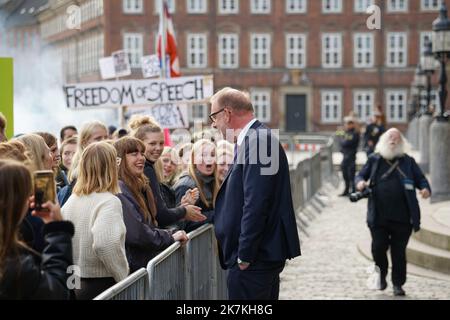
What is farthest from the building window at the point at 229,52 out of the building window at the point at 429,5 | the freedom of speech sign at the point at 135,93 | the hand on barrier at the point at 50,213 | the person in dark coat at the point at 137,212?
the hand on barrier at the point at 50,213

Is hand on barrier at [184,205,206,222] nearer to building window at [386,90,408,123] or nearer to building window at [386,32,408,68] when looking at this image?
building window at [386,32,408,68]

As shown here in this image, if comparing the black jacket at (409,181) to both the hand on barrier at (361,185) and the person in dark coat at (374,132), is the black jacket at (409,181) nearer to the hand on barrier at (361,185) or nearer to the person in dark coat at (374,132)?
the hand on barrier at (361,185)

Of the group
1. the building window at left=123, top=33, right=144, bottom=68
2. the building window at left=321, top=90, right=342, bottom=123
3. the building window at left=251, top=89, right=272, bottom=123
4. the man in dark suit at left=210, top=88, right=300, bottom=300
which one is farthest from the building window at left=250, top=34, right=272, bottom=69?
the man in dark suit at left=210, top=88, right=300, bottom=300

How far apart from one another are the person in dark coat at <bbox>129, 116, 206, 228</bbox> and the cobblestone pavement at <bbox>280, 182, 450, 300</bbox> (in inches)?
112

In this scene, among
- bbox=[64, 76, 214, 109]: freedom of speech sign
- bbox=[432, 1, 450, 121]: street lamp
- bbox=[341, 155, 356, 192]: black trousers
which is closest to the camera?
bbox=[64, 76, 214, 109]: freedom of speech sign

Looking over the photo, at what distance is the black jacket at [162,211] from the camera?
24.0ft

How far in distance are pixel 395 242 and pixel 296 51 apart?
184 ft

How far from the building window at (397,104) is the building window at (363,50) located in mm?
2505

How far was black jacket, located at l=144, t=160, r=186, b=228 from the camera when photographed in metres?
7.30

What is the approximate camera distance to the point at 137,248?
657 centimetres

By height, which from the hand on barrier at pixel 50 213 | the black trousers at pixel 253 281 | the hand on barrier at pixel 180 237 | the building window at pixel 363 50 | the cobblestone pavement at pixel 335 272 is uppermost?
the building window at pixel 363 50

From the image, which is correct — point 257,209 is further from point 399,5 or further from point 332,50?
point 332,50

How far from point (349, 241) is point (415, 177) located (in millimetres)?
4466
